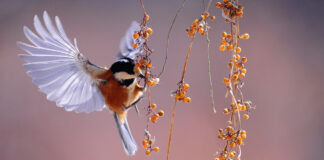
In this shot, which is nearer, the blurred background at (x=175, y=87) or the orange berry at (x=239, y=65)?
the orange berry at (x=239, y=65)

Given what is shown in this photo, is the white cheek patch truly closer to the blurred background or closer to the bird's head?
the bird's head

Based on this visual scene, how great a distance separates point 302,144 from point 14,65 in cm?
147

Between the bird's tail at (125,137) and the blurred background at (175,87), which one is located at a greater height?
the blurred background at (175,87)

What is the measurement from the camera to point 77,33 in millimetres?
1707

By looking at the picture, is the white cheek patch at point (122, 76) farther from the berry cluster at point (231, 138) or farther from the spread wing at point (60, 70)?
the berry cluster at point (231, 138)

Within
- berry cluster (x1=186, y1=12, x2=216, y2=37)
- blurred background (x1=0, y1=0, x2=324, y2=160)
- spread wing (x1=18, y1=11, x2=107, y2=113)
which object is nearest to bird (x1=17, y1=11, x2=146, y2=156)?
spread wing (x1=18, y1=11, x2=107, y2=113)

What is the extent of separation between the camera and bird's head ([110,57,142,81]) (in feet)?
2.42

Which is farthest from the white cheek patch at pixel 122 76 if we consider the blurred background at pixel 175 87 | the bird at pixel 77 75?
the blurred background at pixel 175 87

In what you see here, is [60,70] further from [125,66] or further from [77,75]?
[125,66]

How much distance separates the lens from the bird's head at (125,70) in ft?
2.42

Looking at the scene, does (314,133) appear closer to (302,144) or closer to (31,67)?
(302,144)

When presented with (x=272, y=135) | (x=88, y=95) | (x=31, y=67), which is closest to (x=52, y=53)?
(x=31, y=67)

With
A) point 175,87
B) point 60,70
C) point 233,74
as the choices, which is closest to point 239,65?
point 233,74

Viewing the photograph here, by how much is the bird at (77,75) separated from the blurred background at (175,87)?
0.70 metres
